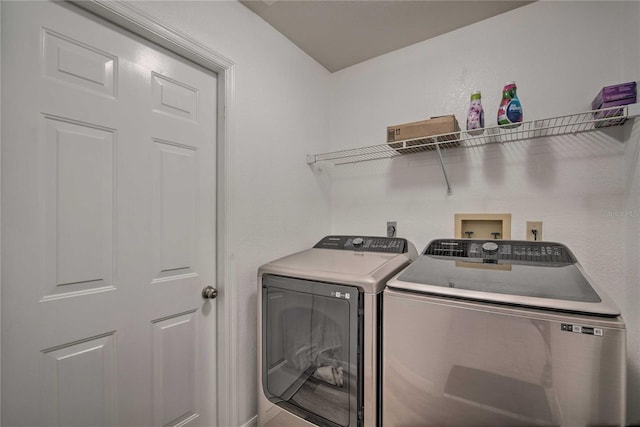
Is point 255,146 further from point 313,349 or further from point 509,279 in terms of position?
point 509,279

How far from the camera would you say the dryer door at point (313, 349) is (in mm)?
1240

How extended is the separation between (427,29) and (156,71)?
1.63 meters

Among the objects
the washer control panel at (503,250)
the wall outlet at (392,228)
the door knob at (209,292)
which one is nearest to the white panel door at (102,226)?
the door knob at (209,292)

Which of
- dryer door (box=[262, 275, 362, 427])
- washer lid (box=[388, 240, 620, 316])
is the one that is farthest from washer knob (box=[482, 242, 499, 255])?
dryer door (box=[262, 275, 362, 427])

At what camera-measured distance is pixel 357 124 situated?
2.21 m

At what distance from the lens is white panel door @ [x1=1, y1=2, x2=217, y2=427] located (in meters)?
0.94

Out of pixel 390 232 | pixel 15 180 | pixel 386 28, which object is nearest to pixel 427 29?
pixel 386 28

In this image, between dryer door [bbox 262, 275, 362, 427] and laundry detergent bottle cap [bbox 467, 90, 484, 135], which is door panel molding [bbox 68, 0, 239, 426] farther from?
laundry detergent bottle cap [bbox 467, 90, 484, 135]

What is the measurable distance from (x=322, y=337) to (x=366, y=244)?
0.67 metres

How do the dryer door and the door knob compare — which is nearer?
the dryer door

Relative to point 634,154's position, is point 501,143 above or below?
above

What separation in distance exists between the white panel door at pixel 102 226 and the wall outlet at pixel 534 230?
1759mm

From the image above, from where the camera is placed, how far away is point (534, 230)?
154 centimetres

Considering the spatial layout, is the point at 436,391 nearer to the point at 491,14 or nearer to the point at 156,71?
the point at 156,71
